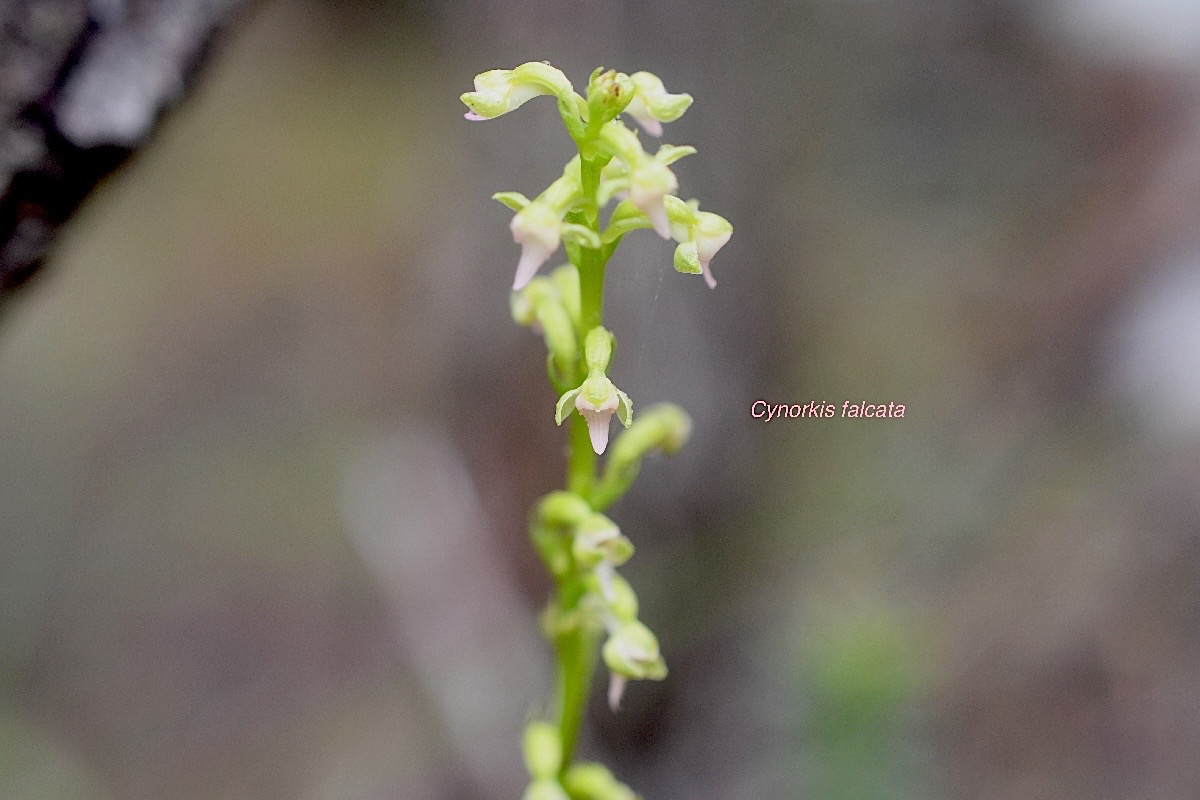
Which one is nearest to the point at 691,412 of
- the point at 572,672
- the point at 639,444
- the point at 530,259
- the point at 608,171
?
the point at 639,444

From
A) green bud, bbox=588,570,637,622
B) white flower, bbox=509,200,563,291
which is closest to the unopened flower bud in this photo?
white flower, bbox=509,200,563,291

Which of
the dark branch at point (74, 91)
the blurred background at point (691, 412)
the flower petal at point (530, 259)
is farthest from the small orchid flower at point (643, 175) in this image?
the blurred background at point (691, 412)

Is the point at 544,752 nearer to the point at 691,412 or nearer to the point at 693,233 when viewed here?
the point at 693,233

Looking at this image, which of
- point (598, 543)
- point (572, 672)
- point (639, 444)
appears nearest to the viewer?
point (598, 543)

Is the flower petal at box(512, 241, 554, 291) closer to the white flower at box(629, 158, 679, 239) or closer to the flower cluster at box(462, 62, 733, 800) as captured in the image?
the flower cluster at box(462, 62, 733, 800)

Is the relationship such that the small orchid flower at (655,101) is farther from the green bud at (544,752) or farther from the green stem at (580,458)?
the green bud at (544,752)

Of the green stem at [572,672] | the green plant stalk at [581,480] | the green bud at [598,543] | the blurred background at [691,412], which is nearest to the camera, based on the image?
the green plant stalk at [581,480]

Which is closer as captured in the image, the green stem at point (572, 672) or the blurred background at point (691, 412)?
the green stem at point (572, 672)
